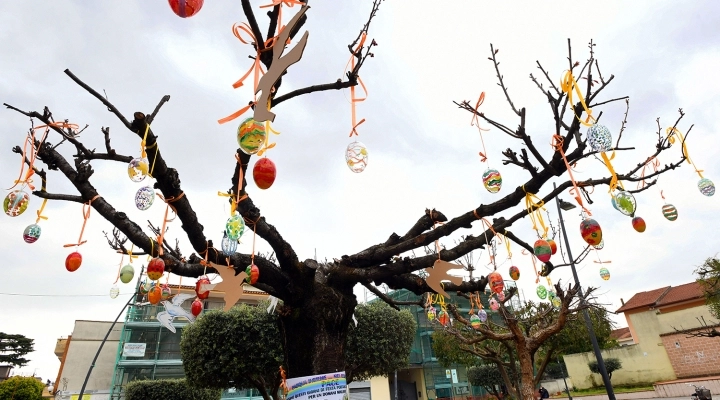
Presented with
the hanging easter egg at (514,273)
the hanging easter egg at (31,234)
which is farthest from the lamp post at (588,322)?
the hanging easter egg at (31,234)

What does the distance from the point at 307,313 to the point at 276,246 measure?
874 mm

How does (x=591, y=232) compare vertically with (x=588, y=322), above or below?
above

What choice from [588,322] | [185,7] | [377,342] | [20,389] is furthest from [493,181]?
[20,389]

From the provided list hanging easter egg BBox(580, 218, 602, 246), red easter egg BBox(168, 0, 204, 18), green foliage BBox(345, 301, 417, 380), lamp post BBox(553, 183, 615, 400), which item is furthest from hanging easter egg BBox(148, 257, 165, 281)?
green foliage BBox(345, 301, 417, 380)

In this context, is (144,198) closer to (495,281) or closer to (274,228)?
(274,228)

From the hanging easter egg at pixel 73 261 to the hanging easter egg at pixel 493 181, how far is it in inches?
195

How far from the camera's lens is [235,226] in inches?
155

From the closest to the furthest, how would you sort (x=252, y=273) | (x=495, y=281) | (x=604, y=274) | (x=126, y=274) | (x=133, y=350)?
(x=252, y=273)
(x=126, y=274)
(x=495, y=281)
(x=604, y=274)
(x=133, y=350)

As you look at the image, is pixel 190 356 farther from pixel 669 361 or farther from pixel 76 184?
pixel 669 361

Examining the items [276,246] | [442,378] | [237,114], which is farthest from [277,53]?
[442,378]

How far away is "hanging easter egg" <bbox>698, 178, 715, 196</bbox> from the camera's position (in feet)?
17.3

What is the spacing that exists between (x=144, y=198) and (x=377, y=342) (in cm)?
1148

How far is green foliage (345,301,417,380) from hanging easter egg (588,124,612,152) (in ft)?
35.6

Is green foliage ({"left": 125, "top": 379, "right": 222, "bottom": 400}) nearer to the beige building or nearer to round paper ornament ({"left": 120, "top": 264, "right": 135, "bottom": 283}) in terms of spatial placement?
round paper ornament ({"left": 120, "top": 264, "right": 135, "bottom": 283})
